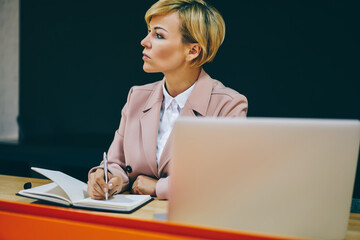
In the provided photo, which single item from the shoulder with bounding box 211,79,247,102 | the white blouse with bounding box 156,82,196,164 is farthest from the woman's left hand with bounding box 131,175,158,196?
the shoulder with bounding box 211,79,247,102

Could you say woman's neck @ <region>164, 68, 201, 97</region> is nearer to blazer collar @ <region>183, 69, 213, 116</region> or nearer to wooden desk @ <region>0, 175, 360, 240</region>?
blazer collar @ <region>183, 69, 213, 116</region>

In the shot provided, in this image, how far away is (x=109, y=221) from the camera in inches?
29.0

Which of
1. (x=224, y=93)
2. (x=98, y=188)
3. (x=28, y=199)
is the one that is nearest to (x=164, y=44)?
(x=224, y=93)

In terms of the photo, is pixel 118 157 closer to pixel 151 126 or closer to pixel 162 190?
pixel 151 126

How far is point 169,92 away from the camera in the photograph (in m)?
1.62

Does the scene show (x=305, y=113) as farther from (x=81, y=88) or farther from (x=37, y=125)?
(x=37, y=125)

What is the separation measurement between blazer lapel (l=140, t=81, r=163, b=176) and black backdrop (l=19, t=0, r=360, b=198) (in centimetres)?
196

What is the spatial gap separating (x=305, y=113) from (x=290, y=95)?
9.8 inches

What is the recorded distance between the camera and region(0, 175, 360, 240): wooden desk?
3.17 feet

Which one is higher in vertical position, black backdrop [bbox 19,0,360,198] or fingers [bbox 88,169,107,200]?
black backdrop [bbox 19,0,360,198]

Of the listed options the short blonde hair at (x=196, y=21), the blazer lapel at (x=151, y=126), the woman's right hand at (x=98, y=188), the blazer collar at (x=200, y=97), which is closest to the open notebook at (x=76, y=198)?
the woman's right hand at (x=98, y=188)

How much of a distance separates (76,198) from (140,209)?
25cm

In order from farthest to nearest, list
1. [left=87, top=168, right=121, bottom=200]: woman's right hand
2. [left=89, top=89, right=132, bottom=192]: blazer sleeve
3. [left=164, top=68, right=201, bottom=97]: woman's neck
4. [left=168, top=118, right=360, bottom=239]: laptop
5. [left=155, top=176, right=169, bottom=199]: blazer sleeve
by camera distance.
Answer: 1. [left=164, top=68, right=201, bottom=97]: woman's neck
2. [left=89, top=89, right=132, bottom=192]: blazer sleeve
3. [left=155, top=176, right=169, bottom=199]: blazer sleeve
4. [left=87, top=168, right=121, bottom=200]: woman's right hand
5. [left=168, top=118, right=360, bottom=239]: laptop

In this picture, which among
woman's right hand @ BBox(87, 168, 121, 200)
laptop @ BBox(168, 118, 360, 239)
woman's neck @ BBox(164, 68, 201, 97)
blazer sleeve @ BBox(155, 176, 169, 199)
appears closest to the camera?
laptop @ BBox(168, 118, 360, 239)
